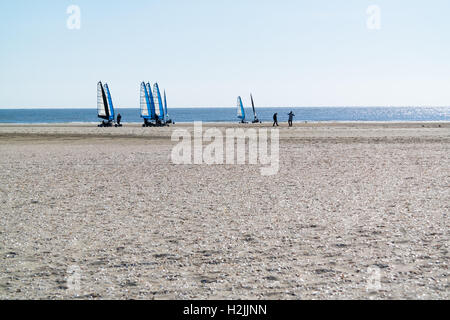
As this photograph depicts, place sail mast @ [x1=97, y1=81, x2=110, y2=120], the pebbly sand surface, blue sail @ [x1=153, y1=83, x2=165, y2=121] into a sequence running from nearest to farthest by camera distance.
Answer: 1. the pebbly sand surface
2. sail mast @ [x1=97, y1=81, x2=110, y2=120]
3. blue sail @ [x1=153, y1=83, x2=165, y2=121]

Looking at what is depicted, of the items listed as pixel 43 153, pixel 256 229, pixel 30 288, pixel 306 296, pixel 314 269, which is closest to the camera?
pixel 306 296

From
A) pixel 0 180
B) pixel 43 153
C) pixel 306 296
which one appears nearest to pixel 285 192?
pixel 306 296

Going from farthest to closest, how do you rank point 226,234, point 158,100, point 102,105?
1. point 158,100
2. point 102,105
3. point 226,234

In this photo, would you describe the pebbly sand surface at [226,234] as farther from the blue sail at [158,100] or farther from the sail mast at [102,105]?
the blue sail at [158,100]

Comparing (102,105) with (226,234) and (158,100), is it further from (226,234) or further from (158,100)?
(226,234)

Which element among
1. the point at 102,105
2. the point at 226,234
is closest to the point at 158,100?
the point at 102,105

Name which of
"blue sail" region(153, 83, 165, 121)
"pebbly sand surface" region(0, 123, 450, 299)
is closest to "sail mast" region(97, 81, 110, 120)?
"blue sail" region(153, 83, 165, 121)

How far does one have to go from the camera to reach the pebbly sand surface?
18.6ft

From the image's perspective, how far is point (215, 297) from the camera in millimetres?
5355

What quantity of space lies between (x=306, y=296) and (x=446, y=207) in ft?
20.0

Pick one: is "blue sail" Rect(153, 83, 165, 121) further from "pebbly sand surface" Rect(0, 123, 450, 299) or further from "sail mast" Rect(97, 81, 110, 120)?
"pebbly sand surface" Rect(0, 123, 450, 299)

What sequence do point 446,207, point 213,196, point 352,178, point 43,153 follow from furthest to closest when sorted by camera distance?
1. point 43,153
2. point 352,178
3. point 213,196
4. point 446,207

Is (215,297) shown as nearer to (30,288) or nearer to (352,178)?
(30,288)

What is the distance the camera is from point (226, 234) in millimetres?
7980
